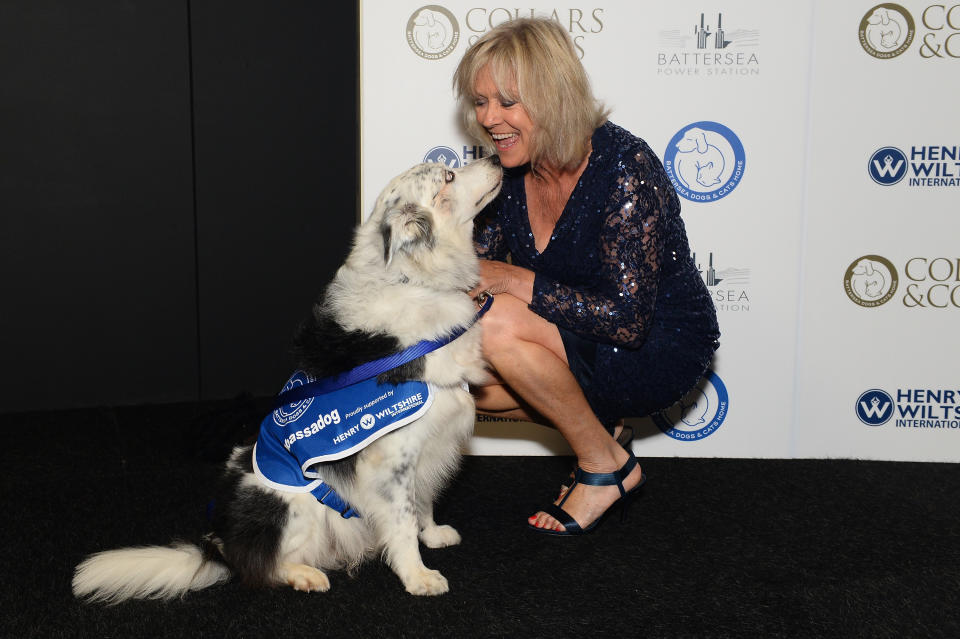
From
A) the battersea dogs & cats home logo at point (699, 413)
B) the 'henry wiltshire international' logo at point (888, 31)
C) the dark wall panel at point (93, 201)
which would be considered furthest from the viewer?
the dark wall panel at point (93, 201)

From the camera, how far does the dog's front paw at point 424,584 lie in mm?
2299

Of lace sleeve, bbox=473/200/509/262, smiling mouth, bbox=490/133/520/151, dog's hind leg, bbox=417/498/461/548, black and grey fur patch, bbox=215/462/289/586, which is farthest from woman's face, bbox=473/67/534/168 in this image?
black and grey fur patch, bbox=215/462/289/586

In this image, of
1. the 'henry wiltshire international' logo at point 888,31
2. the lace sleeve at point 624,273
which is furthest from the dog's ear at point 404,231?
the 'henry wiltshire international' logo at point 888,31

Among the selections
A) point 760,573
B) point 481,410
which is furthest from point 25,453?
point 760,573

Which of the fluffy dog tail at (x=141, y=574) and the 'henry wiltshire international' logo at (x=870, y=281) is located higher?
the 'henry wiltshire international' logo at (x=870, y=281)

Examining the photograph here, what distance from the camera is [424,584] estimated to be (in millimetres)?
2303

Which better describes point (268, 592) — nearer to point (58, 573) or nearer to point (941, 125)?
point (58, 573)

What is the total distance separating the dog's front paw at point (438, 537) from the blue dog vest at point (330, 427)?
18.0 inches

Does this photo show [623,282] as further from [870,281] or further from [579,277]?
[870,281]

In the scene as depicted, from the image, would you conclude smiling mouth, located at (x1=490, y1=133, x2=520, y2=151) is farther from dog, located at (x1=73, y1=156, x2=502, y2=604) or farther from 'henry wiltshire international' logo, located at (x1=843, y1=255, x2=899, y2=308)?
'henry wiltshire international' logo, located at (x1=843, y1=255, x2=899, y2=308)

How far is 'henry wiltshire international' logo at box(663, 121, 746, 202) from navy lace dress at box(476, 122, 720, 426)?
70 cm

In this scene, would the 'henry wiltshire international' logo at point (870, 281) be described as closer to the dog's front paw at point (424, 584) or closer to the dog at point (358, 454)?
the dog at point (358, 454)

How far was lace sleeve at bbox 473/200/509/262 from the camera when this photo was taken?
3.14 meters

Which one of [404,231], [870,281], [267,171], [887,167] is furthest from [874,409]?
[267,171]
